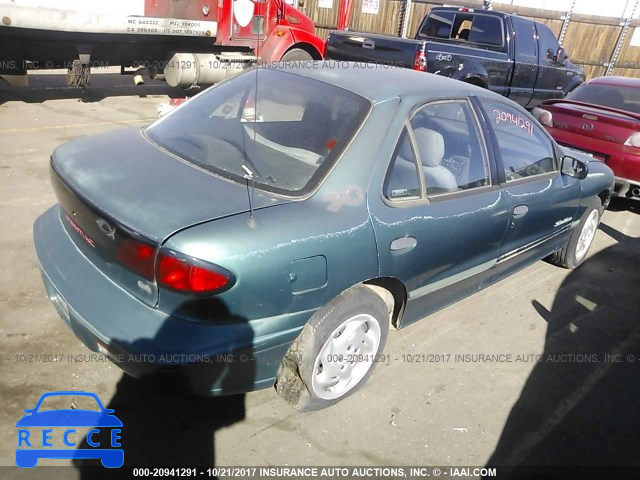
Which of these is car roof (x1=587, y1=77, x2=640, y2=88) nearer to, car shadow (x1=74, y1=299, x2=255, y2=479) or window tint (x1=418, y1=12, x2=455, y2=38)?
window tint (x1=418, y1=12, x2=455, y2=38)

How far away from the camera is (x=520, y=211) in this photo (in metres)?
3.51

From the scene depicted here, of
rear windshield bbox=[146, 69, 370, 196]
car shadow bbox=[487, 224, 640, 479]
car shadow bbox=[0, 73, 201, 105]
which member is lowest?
car shadow bbox=[0, 73, 201, 105]

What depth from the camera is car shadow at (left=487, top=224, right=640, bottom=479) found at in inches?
107

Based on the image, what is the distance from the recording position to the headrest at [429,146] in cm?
291

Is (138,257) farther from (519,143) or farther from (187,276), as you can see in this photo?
(519,143)

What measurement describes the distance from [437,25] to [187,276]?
30.2 feet

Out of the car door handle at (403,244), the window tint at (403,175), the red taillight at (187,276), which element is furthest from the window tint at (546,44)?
the red taillight at (187,276)

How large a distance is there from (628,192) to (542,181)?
114 inches

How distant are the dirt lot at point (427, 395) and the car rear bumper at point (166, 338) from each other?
0.66ft

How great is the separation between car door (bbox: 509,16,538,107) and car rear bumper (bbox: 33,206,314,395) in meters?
8.57

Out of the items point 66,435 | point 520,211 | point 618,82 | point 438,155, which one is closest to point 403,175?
point 438,155

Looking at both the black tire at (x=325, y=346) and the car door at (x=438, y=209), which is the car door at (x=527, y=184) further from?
the black tire at (x=325, y=346)

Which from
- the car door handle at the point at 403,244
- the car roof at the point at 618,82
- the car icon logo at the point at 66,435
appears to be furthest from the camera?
the car roof at the point at 618,82

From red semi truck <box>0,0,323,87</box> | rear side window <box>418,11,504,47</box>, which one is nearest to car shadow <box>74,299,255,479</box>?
red semi truck <box>0,0,323,87</box>
